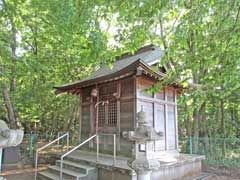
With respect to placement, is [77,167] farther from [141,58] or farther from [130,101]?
[141,58]

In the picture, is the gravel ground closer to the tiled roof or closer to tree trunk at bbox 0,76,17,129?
tree trunk at bbox 0,76,17,129

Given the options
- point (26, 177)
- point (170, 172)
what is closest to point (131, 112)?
point (170, 172)

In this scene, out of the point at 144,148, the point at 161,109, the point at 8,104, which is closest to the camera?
the point at 144,148

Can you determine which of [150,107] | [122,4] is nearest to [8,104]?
[150,107]

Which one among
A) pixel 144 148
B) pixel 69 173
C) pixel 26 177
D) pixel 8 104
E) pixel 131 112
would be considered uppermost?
pixel 8 104

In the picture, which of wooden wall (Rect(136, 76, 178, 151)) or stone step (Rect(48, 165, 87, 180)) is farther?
wooden wall (Rect(136, 76, 178, 151))

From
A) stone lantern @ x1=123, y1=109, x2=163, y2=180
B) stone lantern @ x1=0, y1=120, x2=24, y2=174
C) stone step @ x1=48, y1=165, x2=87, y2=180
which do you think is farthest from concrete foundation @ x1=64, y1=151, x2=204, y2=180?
stone lantern @ x1=0, y1=120, x2=24, y2=174

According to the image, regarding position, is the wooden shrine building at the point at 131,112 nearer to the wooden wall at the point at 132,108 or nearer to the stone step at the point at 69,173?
the wooden wall at the point at 132,108

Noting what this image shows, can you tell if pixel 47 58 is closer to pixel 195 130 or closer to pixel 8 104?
pixel 8 104

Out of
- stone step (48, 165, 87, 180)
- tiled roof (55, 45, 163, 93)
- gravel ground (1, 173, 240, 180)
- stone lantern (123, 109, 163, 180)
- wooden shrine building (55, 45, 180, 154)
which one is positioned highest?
tiled roof (55, 45, 163, 93)

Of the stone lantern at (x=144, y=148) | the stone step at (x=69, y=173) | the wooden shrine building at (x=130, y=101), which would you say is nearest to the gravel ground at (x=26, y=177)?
the stone step at (x=69, y=173)

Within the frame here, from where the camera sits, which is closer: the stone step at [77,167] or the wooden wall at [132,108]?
the stone step at [77,167]

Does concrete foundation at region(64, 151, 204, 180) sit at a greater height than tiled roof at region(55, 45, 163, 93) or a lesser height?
lesser

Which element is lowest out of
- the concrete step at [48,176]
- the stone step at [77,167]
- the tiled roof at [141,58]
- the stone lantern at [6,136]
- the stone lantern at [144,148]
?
the concrete step at [48,176]
